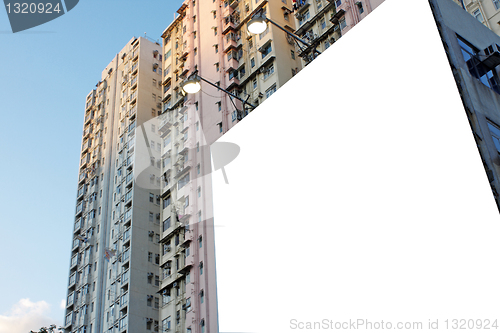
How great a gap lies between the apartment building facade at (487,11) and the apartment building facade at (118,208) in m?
25.3

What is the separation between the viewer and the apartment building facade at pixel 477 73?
38.0ft

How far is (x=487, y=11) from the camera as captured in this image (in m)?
23.9

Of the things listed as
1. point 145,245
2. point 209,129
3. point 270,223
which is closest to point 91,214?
point 145,245

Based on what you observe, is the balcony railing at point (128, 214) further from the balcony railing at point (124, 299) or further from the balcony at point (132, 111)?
the balcony at point (132, 111)

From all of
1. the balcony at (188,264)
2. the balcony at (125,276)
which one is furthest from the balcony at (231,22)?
the balcony at (125,276)

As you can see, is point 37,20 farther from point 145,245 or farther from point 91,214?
point 91,214

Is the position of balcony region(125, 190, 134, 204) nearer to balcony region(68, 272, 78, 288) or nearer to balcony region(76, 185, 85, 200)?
balcony region(68, 272, 78, 288)

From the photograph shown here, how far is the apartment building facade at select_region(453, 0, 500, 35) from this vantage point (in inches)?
922

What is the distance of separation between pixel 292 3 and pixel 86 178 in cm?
2817

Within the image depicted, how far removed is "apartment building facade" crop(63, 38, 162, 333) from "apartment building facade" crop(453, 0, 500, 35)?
25339 mm

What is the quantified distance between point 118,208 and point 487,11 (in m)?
32.3

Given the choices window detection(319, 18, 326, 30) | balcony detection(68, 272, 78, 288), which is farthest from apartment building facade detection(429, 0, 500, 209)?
balcony detection(68, 272, 78, 288)

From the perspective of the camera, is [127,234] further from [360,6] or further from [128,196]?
[360,6]

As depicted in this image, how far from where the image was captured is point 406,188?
1140cm
